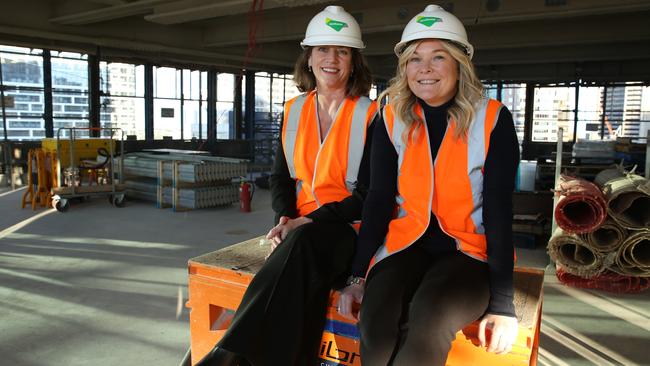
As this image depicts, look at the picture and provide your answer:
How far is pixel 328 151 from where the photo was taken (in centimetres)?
316

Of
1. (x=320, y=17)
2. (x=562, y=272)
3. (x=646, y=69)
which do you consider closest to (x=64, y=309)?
(x=320, y=17)

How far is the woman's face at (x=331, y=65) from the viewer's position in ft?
10.6

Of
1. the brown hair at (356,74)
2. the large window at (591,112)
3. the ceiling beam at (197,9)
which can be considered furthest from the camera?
the large window at (591,112)

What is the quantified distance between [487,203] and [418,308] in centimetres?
60

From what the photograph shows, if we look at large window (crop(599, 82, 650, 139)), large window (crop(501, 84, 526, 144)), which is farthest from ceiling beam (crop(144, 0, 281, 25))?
large window (crop(599, 82, 650, 139))

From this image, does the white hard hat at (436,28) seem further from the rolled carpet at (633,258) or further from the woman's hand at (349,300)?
the rolled carpet at (633,258)

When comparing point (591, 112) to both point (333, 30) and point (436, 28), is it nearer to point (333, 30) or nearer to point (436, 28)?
point (333, 30)

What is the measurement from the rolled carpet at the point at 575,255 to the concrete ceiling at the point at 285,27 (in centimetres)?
443

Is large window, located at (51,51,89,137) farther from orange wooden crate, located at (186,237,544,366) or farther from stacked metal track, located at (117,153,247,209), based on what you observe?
orange wooden crate, located at (186,237,544,366)

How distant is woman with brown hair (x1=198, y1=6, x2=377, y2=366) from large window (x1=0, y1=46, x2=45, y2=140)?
16091 mm

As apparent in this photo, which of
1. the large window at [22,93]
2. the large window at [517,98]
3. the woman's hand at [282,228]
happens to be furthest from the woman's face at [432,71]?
the large window at [517,98]

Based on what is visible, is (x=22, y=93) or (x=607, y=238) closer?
(x=607, y=238)

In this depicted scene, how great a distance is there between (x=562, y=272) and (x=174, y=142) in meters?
17.4

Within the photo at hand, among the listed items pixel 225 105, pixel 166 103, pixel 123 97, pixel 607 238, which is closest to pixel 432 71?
pixel 607 238
